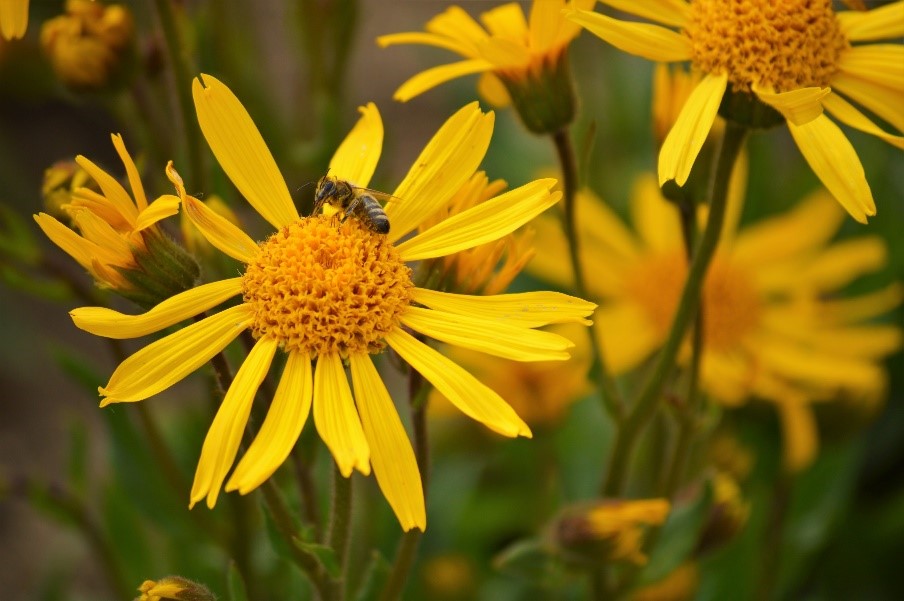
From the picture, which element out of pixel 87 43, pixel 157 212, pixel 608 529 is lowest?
pixel 608 529

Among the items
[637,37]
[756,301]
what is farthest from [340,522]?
[756,301]

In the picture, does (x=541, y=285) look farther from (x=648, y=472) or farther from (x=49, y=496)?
(x=49, y=496)

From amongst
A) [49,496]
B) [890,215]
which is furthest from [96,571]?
[890,215]

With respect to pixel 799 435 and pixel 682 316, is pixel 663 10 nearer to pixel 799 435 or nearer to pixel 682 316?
pixel 682 316

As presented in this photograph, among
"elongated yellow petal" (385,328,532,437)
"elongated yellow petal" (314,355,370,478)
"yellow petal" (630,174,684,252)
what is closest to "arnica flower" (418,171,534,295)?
"elongated yellow petal" (385,328,532,437)

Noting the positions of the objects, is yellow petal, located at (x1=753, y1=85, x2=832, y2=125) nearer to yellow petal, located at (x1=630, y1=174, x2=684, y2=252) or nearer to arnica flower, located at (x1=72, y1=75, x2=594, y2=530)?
arnica flower, located at (x1=72, y1=75, x2=594, y2=530)
